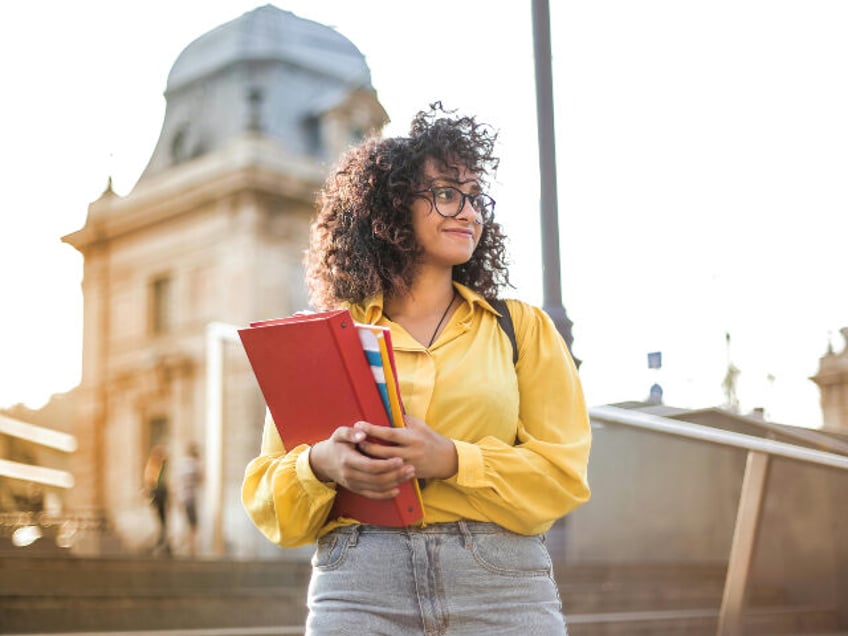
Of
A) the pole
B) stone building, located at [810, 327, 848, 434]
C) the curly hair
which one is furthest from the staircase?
the curly hair

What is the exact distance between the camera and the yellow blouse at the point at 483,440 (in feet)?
7.14

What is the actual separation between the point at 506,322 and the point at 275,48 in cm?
2242

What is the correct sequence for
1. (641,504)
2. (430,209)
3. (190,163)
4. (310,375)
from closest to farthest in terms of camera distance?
(310,375)
(430,209)
(641,504)
(190,163)

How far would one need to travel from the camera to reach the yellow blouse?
2.18 meters

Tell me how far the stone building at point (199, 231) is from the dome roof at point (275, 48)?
3cm

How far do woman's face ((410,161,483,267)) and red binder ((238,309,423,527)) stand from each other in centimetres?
35

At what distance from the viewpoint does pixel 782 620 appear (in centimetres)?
422

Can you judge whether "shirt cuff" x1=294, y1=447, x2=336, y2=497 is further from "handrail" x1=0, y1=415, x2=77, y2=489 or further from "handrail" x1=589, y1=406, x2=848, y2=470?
"handrail" x1=0, y1=415, x2=77, y2=489

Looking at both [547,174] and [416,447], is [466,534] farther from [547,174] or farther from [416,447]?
[547,174]

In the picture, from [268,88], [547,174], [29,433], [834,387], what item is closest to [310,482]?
[834,387]

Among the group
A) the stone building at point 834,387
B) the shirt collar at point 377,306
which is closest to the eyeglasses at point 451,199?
the shirt collar at point 377,306

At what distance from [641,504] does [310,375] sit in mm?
5412

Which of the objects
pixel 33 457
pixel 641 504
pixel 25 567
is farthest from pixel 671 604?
pixel 33 457

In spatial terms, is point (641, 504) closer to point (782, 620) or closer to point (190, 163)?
point (782, 620)
